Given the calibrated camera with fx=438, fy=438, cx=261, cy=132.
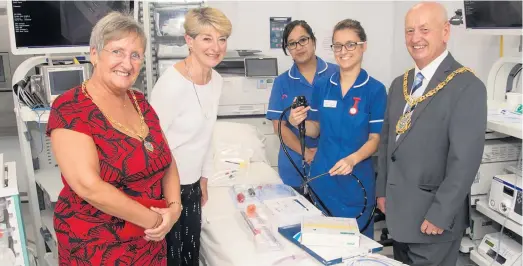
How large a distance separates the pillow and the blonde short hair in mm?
1086

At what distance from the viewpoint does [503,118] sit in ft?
6.76

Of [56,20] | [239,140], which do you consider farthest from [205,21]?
[239,140]

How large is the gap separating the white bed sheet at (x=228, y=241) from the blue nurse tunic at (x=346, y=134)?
1.39 ft

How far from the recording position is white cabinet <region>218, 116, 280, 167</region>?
2.79m

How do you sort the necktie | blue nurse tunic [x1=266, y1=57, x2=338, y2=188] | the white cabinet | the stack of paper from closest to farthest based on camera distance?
the stack of paper, the necktie, blue nurse tunic [x1=266, y1=57, x2=338, y2=188], the white cabinet

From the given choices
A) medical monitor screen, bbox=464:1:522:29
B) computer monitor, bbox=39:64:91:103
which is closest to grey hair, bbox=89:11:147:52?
computer monitor, bbox=39:64:91:103

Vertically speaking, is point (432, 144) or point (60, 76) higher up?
point (60, 76)

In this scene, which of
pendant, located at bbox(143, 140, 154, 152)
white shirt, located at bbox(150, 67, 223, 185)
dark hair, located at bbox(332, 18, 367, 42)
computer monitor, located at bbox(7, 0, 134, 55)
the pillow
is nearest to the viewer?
pendant, located at bbox(143, 140, 154, 152)

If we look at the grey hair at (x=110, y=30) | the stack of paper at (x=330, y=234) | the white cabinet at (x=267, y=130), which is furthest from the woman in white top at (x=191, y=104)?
the white cabinet at (x=267, y=130)

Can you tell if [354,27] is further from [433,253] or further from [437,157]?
[433,253]

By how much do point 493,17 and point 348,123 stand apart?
1116 millimetres

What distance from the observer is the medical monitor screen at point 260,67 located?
105 inches

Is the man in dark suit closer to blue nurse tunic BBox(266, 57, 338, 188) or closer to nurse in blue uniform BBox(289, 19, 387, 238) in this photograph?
nurse in blue uniform BBox(289, 19, 387, 238)

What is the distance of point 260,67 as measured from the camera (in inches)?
106
